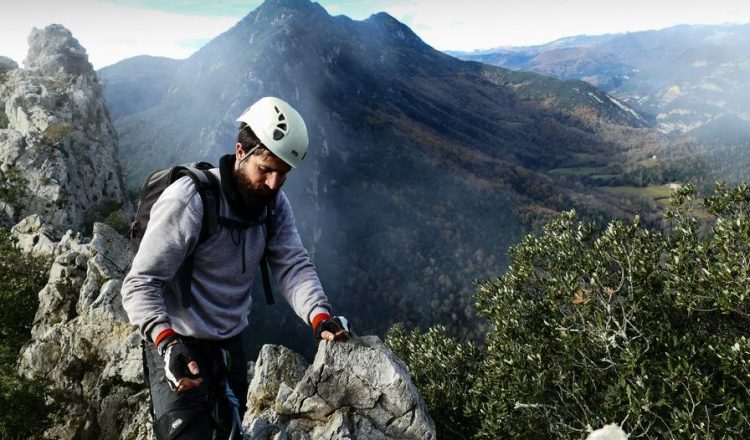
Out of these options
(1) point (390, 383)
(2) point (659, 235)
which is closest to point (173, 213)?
(1) point (390, 383)

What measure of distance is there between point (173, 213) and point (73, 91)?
96.8 m

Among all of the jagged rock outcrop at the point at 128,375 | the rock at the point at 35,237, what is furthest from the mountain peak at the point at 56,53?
the jagged rock outcrop at the point at 128,375

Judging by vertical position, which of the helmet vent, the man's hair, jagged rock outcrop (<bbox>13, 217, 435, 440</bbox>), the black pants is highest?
the helmet vent

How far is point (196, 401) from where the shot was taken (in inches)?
207

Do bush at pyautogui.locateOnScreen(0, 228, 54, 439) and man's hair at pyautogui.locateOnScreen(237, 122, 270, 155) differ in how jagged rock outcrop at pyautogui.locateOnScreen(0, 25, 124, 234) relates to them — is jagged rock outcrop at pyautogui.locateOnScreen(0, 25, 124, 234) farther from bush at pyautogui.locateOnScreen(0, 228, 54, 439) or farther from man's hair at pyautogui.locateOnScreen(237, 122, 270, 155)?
man's hair at pyautogui.locateOnScreen(237, 122, 270, 155)

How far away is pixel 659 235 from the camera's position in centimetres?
1900

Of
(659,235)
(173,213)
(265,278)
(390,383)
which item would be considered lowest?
(659,235)

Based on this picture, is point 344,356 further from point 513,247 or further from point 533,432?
point 513,247

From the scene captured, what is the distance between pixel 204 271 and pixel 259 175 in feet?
4.55

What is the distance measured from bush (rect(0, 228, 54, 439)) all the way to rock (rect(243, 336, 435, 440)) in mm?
13458

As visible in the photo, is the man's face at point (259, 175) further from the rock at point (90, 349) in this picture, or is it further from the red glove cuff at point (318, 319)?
the rock at point (90, 349)

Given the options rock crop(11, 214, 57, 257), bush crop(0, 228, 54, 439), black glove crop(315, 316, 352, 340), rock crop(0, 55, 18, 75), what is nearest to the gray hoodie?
black glove crop(315, 316, 352, 340)

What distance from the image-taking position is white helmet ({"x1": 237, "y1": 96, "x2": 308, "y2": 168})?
211 inches

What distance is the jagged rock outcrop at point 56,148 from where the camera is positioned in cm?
5700
